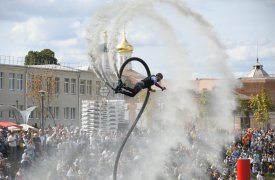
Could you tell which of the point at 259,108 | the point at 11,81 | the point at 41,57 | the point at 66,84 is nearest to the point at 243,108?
the point at 259,108

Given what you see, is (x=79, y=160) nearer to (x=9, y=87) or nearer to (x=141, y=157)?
(x=141, y=157)

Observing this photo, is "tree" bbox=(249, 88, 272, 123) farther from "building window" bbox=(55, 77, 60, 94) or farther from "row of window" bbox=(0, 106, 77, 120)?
"building window" bbox=(55, 77, 60, 94)

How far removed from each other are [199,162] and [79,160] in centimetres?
756

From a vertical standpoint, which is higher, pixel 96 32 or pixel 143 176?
pixel 96 32

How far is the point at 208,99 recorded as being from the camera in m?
35.3

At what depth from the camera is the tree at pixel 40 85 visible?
2820 inches

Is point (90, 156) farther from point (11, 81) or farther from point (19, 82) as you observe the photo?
point (19, 82)

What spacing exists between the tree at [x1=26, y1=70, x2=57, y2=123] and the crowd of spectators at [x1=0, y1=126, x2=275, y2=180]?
33.3 metres

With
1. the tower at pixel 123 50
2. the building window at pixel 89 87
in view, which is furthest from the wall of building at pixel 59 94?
the tower at pixel 123 50

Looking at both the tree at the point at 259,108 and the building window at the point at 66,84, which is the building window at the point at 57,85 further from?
the tree at the point at 259,108

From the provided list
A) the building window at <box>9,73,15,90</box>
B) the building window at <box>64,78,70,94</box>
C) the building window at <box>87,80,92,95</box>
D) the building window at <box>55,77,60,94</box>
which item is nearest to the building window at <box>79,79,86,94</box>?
the building window at <box>87,80,92,95</box>

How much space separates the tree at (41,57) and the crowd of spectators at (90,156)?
68481 mm

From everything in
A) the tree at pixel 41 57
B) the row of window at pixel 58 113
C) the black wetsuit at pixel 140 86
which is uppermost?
the tree at pixel 41 57

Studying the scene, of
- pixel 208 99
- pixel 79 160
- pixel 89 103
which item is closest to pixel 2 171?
pixel 79 160
